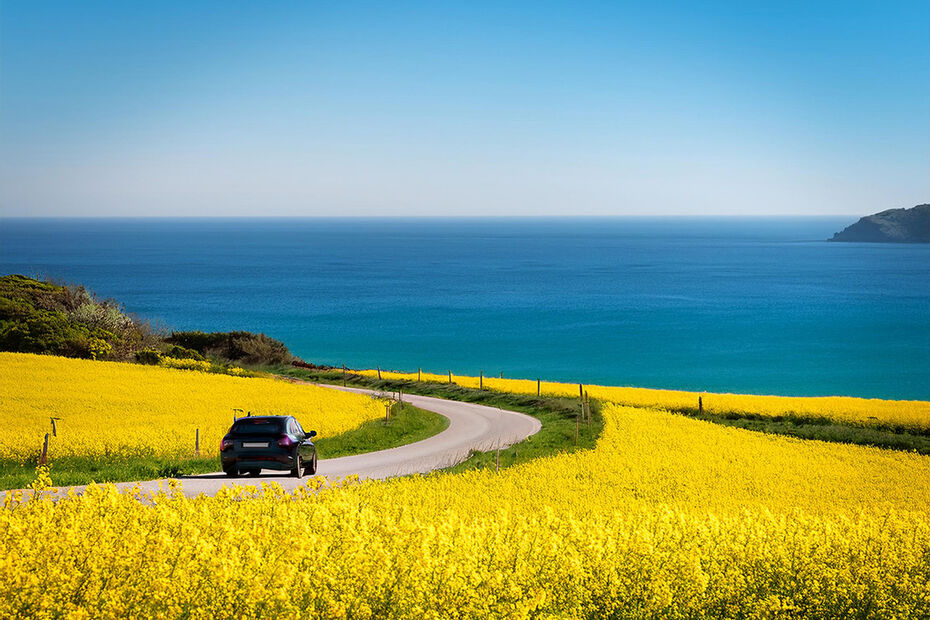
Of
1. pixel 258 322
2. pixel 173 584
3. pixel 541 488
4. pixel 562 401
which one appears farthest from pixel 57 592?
pixel 258 322

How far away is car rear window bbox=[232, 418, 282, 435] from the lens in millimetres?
21672

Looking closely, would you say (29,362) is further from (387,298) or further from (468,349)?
(387,298)

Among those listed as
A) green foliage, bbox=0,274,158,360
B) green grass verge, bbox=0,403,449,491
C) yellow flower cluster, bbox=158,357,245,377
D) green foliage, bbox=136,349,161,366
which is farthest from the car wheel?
green foliage, bbox=0,274,158,360

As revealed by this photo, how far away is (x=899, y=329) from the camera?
125 m

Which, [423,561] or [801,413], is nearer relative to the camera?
[423,561]

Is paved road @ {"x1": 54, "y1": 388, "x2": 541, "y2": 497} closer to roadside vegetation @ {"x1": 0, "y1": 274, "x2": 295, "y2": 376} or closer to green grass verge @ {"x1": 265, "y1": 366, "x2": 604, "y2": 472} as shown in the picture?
green grass verge @ {"x1": 265, "y1": 366, "x2": 604, "y2": 472}

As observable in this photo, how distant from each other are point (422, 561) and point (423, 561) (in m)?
0.03

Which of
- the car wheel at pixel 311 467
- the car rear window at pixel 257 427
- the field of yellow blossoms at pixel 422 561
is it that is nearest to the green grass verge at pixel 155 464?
the car rear window at pixel 257 427

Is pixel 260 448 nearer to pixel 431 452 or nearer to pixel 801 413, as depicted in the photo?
pixel 431 452

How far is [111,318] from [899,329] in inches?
4390

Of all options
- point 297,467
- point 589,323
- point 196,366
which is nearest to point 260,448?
point 297,467

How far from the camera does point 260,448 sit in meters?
21.6

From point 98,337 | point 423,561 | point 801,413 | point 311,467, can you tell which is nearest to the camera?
point 423,561

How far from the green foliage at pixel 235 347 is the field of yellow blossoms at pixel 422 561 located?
4569 centimetres
